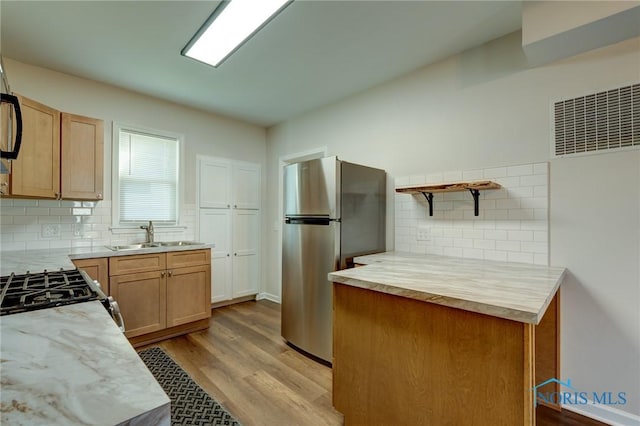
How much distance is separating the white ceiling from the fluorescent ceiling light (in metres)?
0.06

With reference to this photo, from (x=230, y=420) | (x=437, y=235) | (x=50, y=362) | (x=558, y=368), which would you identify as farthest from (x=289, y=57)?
(x=558, y=368)

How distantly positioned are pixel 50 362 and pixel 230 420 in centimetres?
141

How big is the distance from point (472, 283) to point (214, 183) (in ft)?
10.7

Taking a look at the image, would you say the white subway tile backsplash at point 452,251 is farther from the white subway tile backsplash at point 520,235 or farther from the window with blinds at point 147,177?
the window with blinds at point 147,177

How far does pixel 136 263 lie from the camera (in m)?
2.61

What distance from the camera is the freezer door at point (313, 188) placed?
2.35 meters

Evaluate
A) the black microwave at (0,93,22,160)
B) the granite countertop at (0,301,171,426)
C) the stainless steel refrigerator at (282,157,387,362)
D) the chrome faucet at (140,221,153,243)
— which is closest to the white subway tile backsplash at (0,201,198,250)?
the chrome faucet at (140,221,153,243)

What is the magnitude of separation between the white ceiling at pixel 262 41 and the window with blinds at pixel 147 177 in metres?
0.55

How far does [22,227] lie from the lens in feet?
8.18

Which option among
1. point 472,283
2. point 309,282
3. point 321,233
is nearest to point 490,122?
point 472,283

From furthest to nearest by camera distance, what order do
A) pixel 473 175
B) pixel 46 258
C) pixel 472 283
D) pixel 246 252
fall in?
1. pixel 246 252
2. pixel 473 175
3. pixel 46 258
4. pixel 472 283

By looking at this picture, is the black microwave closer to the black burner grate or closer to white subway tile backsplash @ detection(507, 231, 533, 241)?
the black burner grate

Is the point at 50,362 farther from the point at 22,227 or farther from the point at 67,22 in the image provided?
the point at 22,227

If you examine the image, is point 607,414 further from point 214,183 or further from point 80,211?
point 80,211
